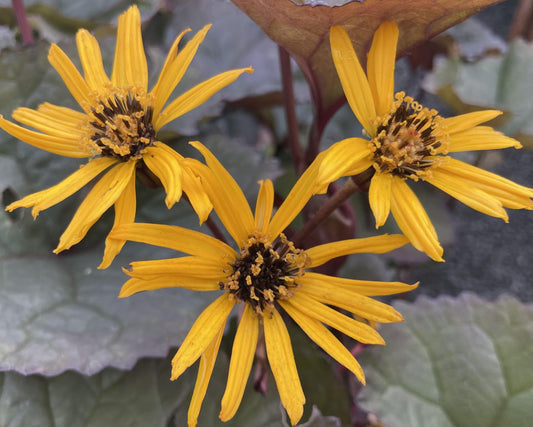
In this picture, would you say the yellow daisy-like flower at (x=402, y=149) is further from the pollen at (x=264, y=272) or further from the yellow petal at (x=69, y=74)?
the yellow petal at (x=69, y=74)

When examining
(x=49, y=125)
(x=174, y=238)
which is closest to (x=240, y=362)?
(x=174, y=238)

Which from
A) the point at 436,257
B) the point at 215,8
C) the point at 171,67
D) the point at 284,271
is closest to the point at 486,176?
the point at 436,257

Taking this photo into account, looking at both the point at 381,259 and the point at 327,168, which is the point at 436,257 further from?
the point at 381,259

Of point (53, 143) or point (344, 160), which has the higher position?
point (344, 160)

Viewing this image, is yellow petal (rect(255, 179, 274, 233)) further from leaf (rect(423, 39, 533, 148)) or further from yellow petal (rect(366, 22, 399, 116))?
leaf (rect(423, 39, 533, 148))

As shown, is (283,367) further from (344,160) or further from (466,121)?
(466,121)

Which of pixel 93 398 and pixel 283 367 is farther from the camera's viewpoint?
pixel 93 398

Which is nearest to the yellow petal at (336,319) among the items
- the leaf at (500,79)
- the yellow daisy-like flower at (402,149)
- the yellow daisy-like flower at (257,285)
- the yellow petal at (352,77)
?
the yellow daisy-like flower at (257,285)

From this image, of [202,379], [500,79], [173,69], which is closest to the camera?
[202,379]

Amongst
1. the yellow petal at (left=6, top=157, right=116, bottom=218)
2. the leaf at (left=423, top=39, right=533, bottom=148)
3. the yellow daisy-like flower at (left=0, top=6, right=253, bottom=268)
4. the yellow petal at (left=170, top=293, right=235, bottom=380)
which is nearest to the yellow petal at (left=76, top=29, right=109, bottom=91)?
the yellow daisy-like flower at (left=0, top=6, right=253, bottom=268)
